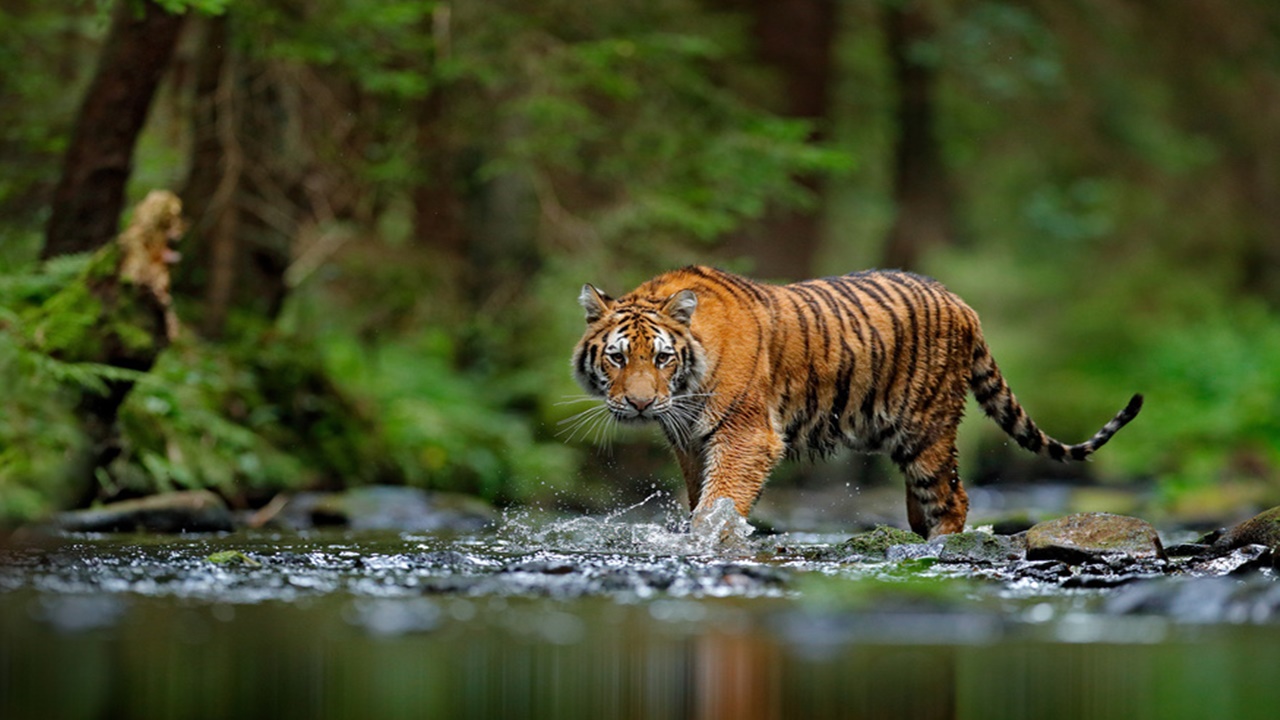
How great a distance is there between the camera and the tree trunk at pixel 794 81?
1777cm

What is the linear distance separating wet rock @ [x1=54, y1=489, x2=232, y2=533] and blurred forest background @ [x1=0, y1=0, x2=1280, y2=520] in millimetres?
256

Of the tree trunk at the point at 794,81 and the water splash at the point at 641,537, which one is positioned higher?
the tree trunk at the point at 794,81

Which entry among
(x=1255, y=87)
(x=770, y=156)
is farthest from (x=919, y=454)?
(x=1255, y=87)

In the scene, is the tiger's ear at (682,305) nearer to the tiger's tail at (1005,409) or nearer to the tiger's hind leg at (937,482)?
the tiger's hind leg at (937,482)

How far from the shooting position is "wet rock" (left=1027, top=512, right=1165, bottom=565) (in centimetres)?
684

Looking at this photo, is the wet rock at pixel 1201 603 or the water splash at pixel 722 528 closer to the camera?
the wet rock at pixel 1201 603

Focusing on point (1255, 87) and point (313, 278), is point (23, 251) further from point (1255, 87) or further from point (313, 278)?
point (1255, 87)

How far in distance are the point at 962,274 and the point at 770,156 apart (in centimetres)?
1430

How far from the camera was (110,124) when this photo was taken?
973 cm

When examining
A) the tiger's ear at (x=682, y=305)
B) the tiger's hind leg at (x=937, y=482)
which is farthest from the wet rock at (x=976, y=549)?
the tiger's ear at (x=682, y=305)

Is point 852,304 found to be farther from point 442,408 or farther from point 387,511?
point 442,408

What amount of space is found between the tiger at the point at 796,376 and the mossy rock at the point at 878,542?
0.59 meters

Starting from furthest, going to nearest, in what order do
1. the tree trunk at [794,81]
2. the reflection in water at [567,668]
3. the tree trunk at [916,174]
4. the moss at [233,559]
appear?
the tree trunk at [916,174]
the tree trunk at [794,81]
the moss at [233,559]
the reflection in water at [567,668]

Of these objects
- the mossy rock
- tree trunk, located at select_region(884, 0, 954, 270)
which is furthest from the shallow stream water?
tree trunk, located at select_region(884, 0, 954, 270)
